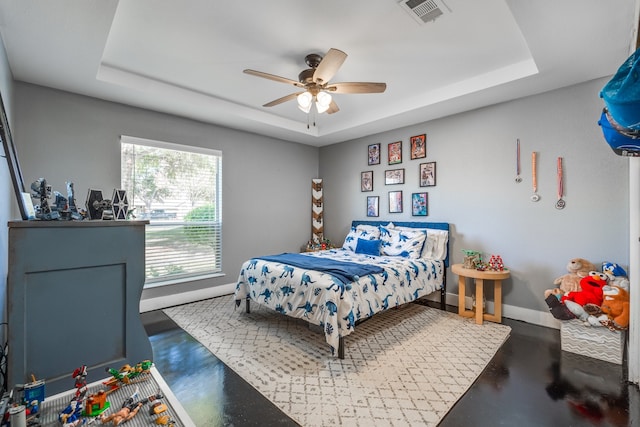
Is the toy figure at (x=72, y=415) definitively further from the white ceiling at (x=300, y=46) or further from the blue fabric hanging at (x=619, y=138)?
the blue fabric hanging at (x=619, y=138)

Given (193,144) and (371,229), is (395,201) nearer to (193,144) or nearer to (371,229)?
(371,229)

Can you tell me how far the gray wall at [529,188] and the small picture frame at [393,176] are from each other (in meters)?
0.15

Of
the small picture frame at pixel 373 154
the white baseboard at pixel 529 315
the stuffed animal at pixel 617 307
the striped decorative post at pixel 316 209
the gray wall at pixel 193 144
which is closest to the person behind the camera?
the stuffed animal at pixel 617 307

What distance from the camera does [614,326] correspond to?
239 cm

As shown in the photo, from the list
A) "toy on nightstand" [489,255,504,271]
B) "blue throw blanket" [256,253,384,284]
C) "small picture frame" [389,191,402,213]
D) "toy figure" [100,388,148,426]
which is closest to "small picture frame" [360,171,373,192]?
"small picture frame" [389,191,402,213]

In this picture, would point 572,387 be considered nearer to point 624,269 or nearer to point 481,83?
point 624,269

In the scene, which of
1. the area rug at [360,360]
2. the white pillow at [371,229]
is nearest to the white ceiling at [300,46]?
the white pillow at [371,229]

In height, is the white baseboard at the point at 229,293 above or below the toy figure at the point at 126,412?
below

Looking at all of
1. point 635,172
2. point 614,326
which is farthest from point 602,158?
point 614,326

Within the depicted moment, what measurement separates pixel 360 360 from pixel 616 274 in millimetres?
2461

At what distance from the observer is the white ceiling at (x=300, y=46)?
2029 millimetres

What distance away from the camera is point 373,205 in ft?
16.0

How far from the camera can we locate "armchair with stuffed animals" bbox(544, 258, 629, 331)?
94.4 inches

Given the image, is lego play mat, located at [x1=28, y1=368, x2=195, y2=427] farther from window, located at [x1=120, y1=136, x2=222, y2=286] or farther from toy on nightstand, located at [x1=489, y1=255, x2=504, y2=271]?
toy on nightstand, located at [x1=489, y1=255, x2=504, y2=271]
